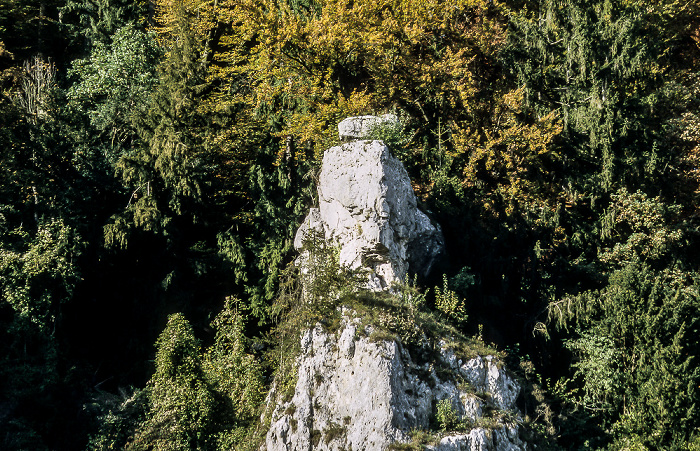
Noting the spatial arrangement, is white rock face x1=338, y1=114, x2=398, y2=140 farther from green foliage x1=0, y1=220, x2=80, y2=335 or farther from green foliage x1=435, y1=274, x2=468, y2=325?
green foliage x1=0, y1=220, x2=80, y2=335

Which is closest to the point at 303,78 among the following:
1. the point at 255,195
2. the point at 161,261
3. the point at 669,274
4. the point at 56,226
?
the point at 255,195

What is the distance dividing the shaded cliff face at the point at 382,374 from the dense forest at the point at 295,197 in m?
1.43

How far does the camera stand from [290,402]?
1605 cm

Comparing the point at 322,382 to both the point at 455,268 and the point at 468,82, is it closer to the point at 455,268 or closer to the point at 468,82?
the point at 455,268

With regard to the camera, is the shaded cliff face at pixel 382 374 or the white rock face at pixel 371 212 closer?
the shaded cliff face at pixel 382 374

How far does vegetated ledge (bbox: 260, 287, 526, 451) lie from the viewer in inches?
591

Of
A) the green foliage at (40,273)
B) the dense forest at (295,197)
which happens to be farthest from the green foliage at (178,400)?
the green foliage at (40,273)

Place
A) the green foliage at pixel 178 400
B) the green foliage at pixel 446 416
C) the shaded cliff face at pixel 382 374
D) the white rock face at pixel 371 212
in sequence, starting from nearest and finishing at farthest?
the shaded cliff face at pixel 382 374, the green foliage at pixel 446 416, the green foliage at pixel 178 400, the white rock face at pixel 371 212

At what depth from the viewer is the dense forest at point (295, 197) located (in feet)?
58.6

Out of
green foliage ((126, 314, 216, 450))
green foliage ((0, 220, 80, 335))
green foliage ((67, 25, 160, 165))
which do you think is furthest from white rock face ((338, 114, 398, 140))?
green foliage ((0, 220, 80, 335))

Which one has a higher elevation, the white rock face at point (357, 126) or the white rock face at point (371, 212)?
the white rock face at point (357, 126)

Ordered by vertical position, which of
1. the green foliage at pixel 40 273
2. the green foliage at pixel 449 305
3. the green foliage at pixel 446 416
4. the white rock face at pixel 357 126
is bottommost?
the green foliage at pixel 446 416

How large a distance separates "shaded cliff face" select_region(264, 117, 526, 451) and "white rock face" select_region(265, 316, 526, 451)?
0.07 feet

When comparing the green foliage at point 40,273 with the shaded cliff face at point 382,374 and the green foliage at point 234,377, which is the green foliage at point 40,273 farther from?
the shaded cliff face at point 382,374
